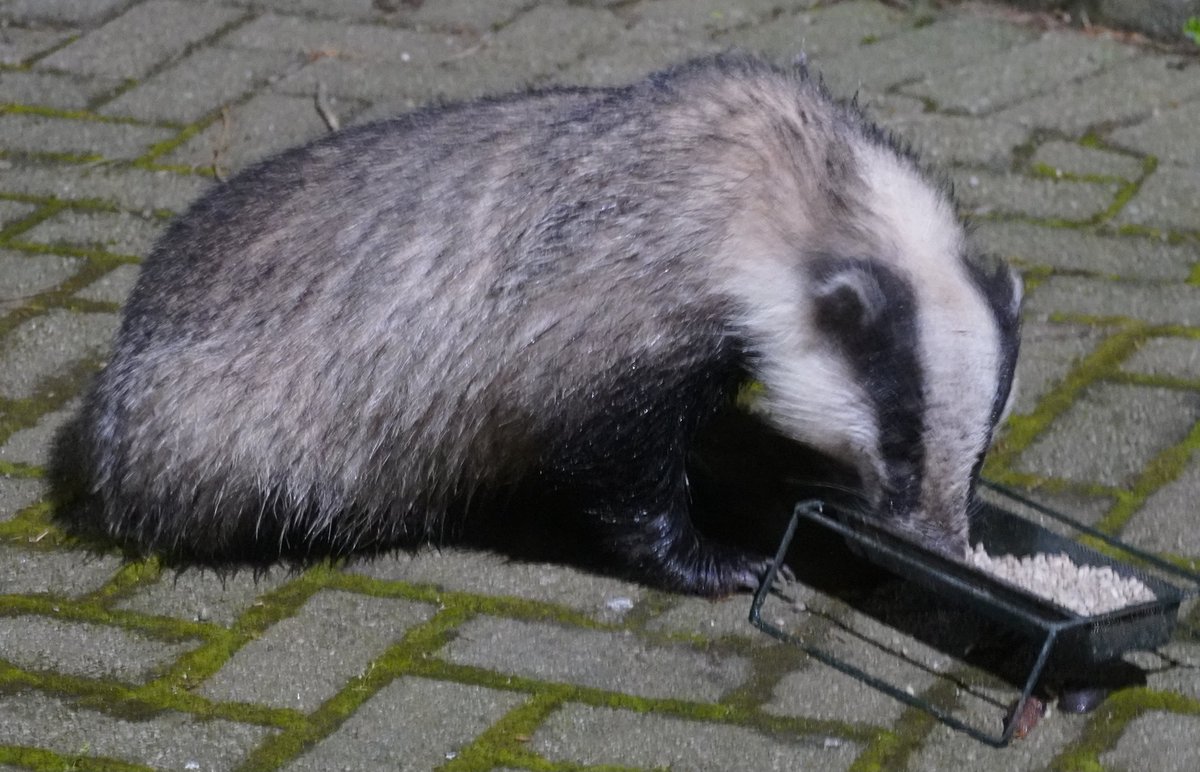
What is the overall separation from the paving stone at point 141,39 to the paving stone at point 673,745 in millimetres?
3839

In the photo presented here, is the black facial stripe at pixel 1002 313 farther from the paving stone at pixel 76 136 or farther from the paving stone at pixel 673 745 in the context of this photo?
the paving stone at pixel 76 136

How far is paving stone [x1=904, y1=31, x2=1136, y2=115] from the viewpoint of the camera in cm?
627

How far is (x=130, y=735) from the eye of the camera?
11.2 feet

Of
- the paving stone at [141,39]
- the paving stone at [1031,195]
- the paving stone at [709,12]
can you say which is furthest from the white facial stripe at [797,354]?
the paving stone at [141,39]

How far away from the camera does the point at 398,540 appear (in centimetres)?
422

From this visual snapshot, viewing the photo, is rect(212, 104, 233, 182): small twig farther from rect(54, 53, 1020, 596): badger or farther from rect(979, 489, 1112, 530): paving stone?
rect(979, 489, 1112, 530): paving stone

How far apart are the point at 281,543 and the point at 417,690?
679 millimetres

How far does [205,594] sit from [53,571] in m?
0.36

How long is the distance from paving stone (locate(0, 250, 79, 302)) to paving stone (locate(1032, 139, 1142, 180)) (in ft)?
9.96

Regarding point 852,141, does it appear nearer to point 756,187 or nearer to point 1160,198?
point 756,187

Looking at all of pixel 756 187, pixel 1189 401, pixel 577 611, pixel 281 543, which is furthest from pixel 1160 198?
pixel 281 543

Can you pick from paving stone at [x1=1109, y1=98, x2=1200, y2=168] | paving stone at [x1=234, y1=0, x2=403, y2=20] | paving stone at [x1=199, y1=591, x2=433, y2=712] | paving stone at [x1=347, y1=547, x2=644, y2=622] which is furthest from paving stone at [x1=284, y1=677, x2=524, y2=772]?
paving stone at [x1=234, y1=0, x2=403, y2=20]

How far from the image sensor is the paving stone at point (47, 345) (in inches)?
189

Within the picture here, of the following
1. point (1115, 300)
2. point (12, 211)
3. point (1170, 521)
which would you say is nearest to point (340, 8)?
point (12, 211)
